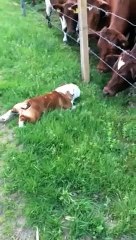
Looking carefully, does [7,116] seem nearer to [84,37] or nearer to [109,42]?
[84,37]

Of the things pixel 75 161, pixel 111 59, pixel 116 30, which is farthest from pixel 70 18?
pixel 75 161

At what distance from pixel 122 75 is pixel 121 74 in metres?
0.02

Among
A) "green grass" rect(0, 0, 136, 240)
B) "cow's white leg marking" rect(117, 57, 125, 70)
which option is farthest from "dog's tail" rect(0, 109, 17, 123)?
"cow's white leg marking" rect(117, 57, 125, 70)

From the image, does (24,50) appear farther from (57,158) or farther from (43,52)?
(57,158)

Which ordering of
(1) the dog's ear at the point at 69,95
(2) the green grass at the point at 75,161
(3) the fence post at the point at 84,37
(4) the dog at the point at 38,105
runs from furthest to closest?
(3) the fence post at the point at 84,37, (1) the dog's ear at the point at 69,95, (4) the dog at the point at 38,105, (2) the green grass at the point at 75,161

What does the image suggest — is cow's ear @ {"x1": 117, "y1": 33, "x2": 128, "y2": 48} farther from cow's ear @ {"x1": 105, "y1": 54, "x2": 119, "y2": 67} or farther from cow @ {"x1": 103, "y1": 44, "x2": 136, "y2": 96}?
cow @ {"x1": 103, "y1": 44, "x2": 136, "y2": 96}

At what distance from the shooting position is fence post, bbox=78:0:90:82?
5.04 metres

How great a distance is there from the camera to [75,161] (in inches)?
150

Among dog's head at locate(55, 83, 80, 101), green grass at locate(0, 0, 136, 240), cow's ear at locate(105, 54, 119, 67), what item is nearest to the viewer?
green grass at locate(0, 0, 136, 240)

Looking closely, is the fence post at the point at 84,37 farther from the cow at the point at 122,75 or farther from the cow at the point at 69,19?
the cow at the point at 69,19

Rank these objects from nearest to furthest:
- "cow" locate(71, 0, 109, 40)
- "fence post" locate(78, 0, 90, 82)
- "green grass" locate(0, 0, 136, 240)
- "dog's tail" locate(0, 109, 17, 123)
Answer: "green grass" locate(0, 0, 136, 240)
"dog's tail" locate(0, 109, 17, 123)
"fence post" locate(78, 0, 90, 82)
"cow" locate(71, 0, 109, 40)

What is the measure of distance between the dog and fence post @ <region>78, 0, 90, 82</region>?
2.01ft

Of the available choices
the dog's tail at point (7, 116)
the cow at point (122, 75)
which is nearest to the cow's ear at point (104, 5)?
the cow at point (122, 75)

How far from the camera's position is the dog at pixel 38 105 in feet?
14.7
